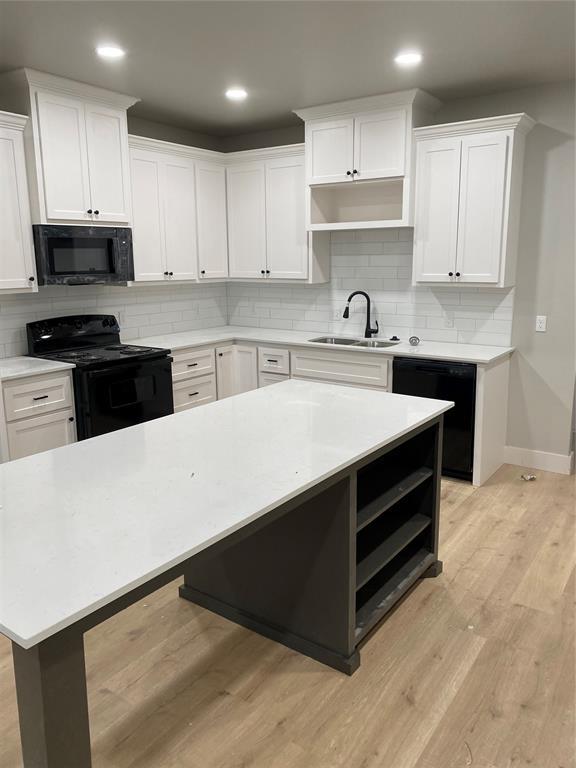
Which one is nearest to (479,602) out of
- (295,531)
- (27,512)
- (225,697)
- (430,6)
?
(295,531)

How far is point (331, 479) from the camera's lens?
1964 millimetres

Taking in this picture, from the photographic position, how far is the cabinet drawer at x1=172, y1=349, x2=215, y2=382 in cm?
455

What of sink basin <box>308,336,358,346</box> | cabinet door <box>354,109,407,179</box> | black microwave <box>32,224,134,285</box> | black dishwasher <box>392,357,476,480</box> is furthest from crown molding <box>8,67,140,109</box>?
black dishwasher <box>392,357,476,480</box>

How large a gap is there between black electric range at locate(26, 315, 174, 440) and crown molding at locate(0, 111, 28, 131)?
1.23m

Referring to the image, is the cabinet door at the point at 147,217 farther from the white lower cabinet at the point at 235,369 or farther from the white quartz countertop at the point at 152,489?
the white quartz countertop at the point at 152,489

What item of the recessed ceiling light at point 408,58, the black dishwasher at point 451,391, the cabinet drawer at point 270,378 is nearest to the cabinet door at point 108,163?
the cabinet drawer at point 270,378

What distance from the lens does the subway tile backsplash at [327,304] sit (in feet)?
14.1

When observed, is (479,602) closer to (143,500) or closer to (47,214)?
(143,500)

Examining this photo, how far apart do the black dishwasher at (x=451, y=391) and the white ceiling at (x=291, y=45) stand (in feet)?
5.99

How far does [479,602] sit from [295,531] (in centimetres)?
104

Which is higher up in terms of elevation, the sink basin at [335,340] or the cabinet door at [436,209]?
the cabinet door at [436,209]

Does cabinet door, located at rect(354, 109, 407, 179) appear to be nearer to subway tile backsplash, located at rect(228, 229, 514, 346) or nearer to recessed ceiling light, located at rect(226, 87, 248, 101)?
subway tile backsplash, located at rect(228, 229, 514, 346)

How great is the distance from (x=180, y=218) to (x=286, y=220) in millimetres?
853

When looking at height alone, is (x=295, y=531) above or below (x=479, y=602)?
above
